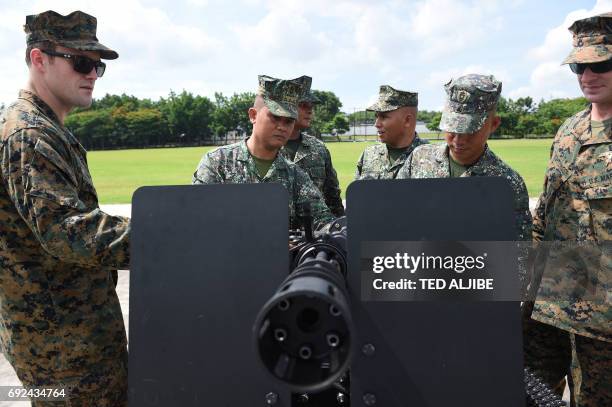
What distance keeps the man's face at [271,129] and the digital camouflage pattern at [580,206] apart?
1.69 metres

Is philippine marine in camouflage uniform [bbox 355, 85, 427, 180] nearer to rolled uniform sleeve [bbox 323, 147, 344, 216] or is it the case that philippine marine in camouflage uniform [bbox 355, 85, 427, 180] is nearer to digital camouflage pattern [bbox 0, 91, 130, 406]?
rolled uniform sleeve [bbox 323, 147, 344, 216]

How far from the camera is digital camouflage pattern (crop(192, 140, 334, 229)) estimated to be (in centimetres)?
328

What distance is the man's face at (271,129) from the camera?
133 inches

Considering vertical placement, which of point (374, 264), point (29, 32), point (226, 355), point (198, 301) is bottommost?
point (226, 355)

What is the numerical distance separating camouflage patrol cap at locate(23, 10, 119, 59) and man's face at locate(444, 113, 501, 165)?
2.12m

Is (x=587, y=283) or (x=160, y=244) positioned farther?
(x=587, y=283)

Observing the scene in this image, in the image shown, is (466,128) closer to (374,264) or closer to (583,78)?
(583,78)

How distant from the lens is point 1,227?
2.45 metres

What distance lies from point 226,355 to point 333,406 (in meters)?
0.51

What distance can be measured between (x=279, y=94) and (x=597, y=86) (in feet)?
6.19

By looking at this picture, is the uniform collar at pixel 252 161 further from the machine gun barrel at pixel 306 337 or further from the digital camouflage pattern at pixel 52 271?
the machine gun barrel at pixel 306 337

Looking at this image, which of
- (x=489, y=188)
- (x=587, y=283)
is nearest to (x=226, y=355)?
(x=489, y=188)

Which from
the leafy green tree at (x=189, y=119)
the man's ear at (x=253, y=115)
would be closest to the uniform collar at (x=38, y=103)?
the man's ear at (x=253, y=115)
